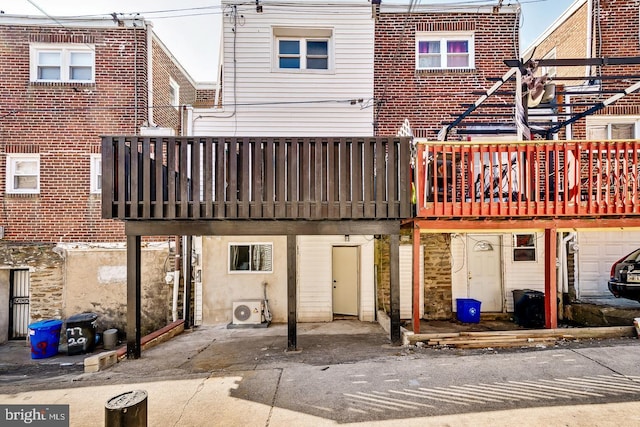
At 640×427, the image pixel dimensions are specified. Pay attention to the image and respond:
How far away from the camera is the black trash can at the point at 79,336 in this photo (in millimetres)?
8312

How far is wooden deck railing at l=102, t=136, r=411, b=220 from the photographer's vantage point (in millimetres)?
6477

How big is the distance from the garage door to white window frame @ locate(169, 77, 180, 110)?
12.3m

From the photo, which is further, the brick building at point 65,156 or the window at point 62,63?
the window at point 62,63

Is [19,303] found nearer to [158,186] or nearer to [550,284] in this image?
[158,186]

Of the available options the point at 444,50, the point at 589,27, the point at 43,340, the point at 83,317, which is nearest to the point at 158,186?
the point at 83,317

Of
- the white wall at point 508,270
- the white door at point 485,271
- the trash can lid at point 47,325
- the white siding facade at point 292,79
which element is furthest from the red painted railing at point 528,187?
the trash can lid at point 47,325

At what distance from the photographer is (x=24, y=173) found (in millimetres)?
9477

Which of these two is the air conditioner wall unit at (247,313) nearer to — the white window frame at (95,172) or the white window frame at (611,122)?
the white window frame at (95,172)

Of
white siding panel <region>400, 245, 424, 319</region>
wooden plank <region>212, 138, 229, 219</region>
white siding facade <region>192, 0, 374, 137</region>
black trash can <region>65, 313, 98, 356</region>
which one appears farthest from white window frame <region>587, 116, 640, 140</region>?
black trash can <region>65, 313, 98, 356</region>

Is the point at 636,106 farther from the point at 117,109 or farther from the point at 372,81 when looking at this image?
the point at 117,109

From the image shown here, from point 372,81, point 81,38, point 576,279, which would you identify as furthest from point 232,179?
point 576,279

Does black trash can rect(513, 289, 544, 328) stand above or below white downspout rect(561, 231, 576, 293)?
below

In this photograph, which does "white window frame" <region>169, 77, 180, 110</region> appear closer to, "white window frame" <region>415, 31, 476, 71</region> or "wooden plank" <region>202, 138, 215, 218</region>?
"wooden plank" <region>202, 138, 215, 218</region>

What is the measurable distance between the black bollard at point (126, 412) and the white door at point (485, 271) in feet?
27.8
